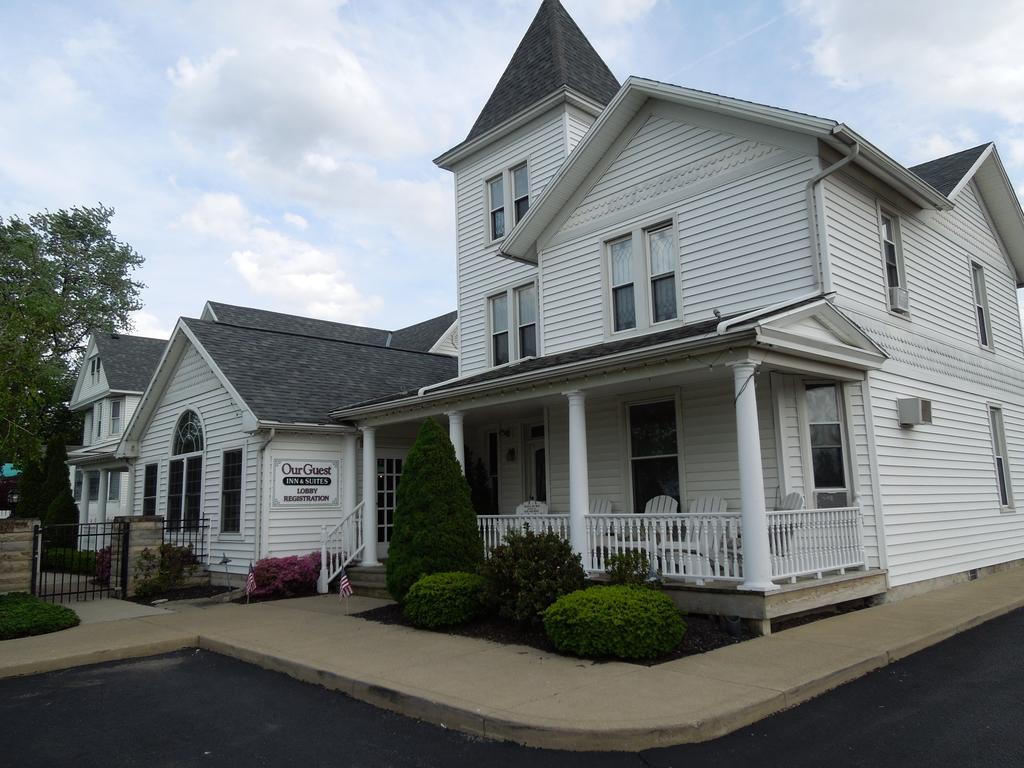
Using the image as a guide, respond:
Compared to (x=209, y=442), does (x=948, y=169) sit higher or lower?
higher

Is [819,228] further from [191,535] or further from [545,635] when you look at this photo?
[191,535]

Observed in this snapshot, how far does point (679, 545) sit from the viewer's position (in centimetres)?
927

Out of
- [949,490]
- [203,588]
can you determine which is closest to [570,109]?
[949,490]

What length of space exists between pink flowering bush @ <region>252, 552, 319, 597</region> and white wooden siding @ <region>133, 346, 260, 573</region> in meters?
0.82

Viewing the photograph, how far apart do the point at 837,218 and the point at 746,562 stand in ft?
17.2

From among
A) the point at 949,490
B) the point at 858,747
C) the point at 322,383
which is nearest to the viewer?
the point at 858,747

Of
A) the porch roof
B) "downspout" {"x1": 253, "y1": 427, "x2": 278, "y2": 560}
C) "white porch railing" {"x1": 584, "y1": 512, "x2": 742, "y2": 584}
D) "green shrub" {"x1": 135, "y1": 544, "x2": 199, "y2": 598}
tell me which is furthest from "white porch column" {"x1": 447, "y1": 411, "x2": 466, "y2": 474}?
"green shrub" {"x1": 135, "y1": 544, "x2": 199, "y2": 598}

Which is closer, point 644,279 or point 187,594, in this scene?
point 644,279

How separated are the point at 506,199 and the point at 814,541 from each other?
10.2 m

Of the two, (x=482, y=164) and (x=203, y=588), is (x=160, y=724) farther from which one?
(x=482, y=164)

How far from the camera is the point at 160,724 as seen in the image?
6.52m

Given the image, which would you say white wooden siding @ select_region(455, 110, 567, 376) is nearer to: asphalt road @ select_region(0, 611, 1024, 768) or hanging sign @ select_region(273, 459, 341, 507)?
hanging sign @ select_region(273, 459, 341, 507)

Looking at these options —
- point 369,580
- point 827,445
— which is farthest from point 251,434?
point 827,445

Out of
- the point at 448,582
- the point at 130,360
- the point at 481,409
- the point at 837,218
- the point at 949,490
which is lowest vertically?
the point at 448,582
